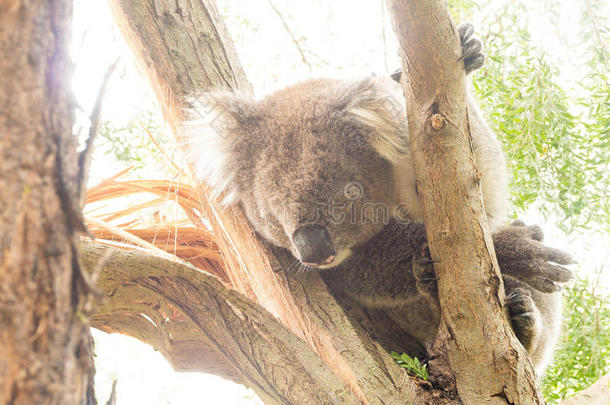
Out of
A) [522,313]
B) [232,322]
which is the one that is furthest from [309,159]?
[522,313]

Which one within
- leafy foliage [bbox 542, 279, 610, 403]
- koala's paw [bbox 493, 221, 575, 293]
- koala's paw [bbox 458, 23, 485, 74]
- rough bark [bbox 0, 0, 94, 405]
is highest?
koala's paw [bbox 458, 23, 485, 74]

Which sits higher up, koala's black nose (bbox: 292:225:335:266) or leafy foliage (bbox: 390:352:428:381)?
koala's black nose (bbox: 292:225:335:266)

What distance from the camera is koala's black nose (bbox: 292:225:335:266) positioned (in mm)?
2027

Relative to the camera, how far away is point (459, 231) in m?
1.66

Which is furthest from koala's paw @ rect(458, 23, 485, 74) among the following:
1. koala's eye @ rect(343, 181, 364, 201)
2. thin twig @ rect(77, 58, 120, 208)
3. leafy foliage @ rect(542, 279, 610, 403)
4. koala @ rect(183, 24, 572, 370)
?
leafy foliage @ rect(542, 279, 610, 403)

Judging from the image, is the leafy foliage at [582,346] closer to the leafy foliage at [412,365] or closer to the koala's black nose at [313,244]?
the leafy foliage at [412,365]

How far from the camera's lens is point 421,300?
2426mm

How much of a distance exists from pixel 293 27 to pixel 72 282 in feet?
10.9

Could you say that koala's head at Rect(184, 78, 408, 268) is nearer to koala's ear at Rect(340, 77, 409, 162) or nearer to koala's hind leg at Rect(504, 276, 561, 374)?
koala's ear at Rect(340, 77, 409, 162)

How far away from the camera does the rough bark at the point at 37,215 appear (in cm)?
60

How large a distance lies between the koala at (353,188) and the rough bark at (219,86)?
9 centimetres

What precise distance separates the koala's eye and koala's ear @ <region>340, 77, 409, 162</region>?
203mm

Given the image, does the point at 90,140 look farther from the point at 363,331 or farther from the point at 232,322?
the point at 363,331

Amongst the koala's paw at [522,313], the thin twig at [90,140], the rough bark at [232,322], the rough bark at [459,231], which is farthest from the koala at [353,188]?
the thin twig at [90,140]
